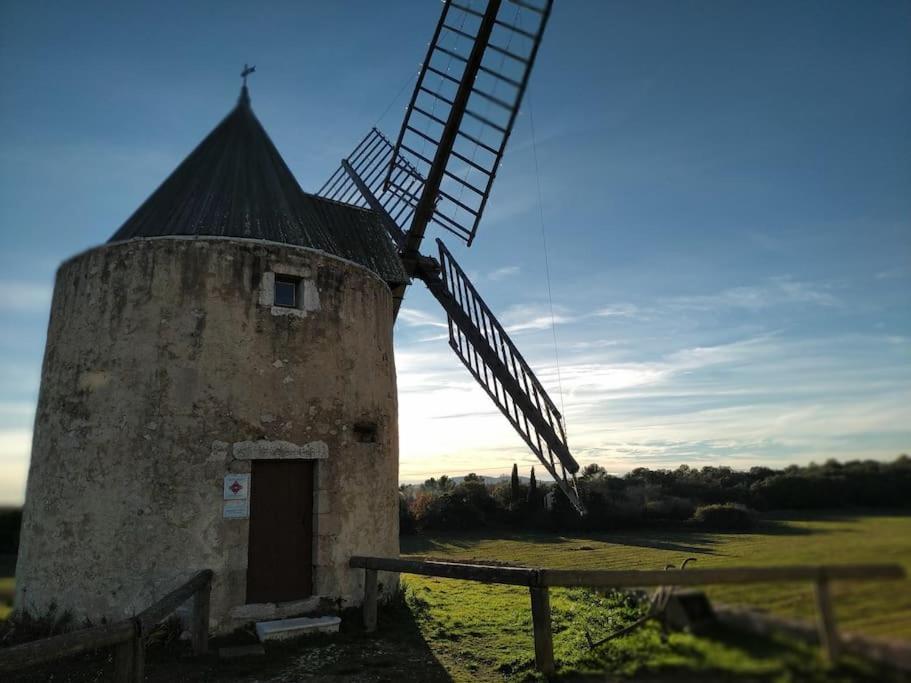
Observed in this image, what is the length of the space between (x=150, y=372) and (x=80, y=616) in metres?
2.79

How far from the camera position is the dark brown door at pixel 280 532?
6955mm

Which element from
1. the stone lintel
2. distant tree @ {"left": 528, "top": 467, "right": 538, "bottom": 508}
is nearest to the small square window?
the stone lintel

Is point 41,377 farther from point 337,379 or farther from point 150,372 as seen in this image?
point 337,379

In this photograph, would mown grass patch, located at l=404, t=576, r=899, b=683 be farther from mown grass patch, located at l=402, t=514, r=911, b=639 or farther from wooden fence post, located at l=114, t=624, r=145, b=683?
wooden fence post, located at l=114, t=624, r=145, b=683

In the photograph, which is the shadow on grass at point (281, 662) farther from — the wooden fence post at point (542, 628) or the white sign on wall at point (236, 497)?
the white sign on wall at point (236, 497)

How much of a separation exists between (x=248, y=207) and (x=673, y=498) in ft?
22.0

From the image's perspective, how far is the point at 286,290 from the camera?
7883 mm

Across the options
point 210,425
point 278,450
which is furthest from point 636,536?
point 210,425

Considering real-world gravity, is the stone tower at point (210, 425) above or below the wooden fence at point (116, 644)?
above

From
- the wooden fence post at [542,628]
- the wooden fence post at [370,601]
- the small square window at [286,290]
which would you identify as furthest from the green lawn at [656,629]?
the small square window at [286,290]

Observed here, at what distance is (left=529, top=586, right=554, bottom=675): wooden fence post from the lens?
4984 millimetres

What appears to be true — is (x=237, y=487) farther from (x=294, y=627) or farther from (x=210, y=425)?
(x=294, y=627)

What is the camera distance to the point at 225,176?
8.90 m

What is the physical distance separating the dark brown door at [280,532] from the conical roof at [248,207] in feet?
10.3
